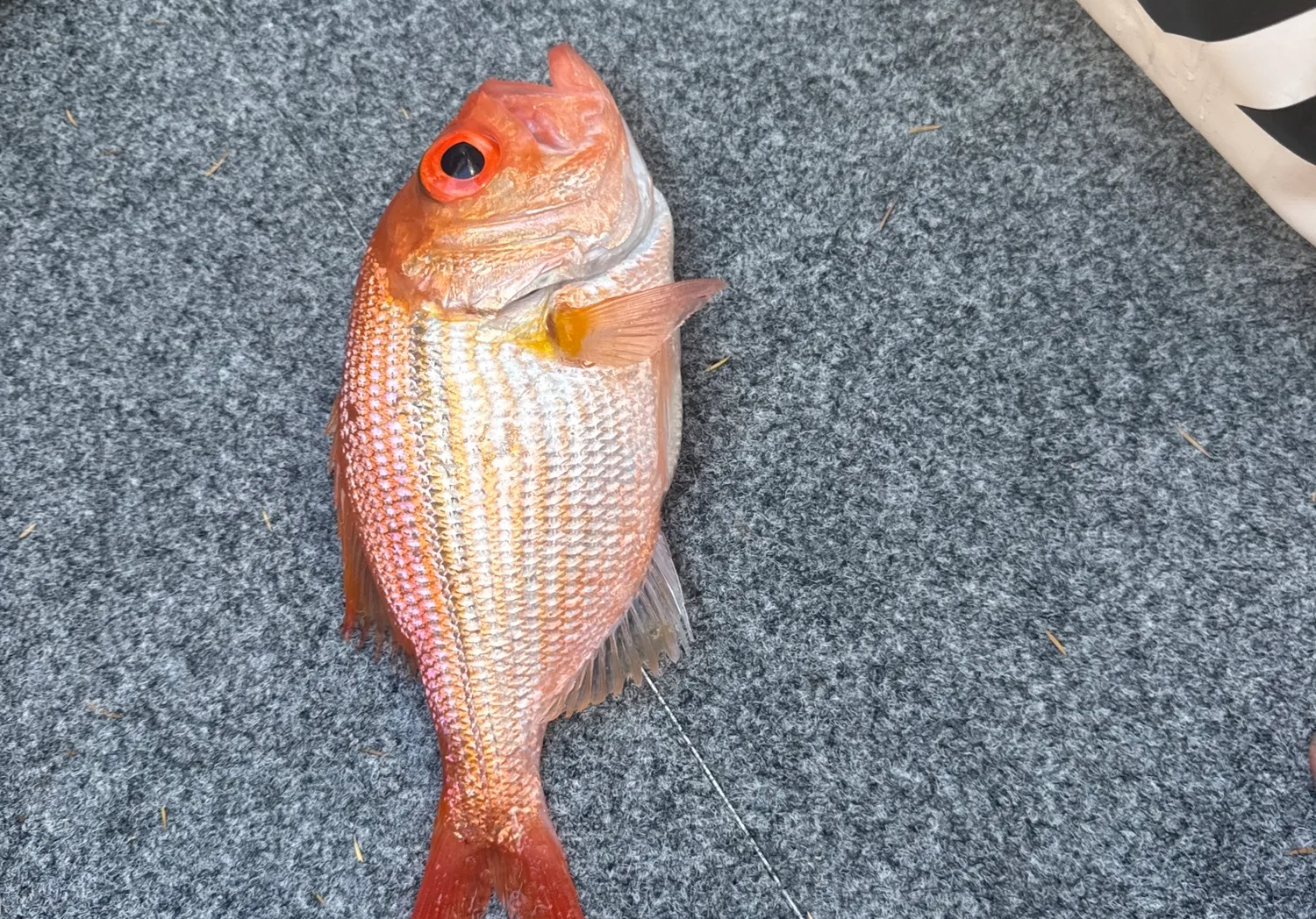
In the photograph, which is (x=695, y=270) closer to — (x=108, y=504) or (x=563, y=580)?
(x=563, y=580)

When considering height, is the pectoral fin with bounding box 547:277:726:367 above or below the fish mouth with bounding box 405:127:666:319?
below

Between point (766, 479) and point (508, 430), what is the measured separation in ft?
1.07

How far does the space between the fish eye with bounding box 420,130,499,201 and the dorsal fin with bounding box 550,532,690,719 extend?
1.21ft

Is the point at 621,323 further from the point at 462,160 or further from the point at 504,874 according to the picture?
the point at 504,874

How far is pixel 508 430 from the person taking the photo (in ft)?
2.43

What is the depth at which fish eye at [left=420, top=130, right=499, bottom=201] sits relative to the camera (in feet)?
2.41

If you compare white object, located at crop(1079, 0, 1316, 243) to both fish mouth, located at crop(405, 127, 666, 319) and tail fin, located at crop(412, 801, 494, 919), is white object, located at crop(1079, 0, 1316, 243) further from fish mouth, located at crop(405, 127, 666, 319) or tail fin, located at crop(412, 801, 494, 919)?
tail fin, located at crop(412, 801, 494, 919)

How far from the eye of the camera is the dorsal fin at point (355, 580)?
2.70 feet

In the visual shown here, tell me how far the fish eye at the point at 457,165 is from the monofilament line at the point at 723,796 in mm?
523

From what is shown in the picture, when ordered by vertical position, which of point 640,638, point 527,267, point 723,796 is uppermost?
point 527,267

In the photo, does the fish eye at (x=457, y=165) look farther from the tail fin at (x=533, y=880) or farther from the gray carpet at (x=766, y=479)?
the tail fin at (x=533, y=880)

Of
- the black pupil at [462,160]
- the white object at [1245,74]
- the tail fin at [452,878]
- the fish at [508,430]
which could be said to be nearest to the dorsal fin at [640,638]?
the fish at [508,430]

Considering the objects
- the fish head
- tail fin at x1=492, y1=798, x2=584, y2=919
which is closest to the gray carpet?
tail fin at x1=492, y1=798, x2=584, y2=919

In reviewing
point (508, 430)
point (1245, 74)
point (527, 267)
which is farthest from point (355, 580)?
point (1245, 74)
